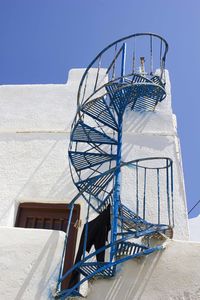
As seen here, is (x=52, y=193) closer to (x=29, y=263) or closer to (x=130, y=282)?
(x=29, y=263)

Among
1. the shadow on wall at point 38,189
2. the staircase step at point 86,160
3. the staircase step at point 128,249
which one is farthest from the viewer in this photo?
the shadow on wall at point 38,189

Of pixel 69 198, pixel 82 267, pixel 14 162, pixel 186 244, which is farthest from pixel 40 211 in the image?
pixel 186 244

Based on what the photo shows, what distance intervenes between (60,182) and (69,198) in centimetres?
41

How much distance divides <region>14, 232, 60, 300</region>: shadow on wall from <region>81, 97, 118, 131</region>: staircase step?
88.4 inches

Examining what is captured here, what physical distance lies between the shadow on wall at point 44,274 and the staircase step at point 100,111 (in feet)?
7.37

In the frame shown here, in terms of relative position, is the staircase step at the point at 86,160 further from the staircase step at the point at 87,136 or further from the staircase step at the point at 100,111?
the staircase step at the point at 100,111

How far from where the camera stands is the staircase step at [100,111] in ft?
21.1

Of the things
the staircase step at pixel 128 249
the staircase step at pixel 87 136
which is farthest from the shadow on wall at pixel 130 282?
the staircase step at pixel 87 136

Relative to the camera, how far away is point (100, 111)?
6.61 meters

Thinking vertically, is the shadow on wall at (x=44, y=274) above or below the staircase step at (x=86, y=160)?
below

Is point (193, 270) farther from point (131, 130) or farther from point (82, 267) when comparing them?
point (131, 130)

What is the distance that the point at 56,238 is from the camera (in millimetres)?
5188

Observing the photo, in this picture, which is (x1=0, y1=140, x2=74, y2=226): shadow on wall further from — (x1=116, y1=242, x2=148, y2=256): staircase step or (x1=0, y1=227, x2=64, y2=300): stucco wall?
(x1=116, y1=242, x2=148, y2=256): staircase step

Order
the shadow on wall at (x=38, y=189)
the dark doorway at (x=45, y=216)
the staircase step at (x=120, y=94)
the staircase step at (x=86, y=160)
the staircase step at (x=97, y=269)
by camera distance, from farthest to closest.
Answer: the shadow on wall at (x=38, y=189)
the dark doorway at (x=45, y=216)
the staircase step at (x=86, y=160)
the staircase step at (x=120, y=94)
the staircase step at (x=97, y=269)
